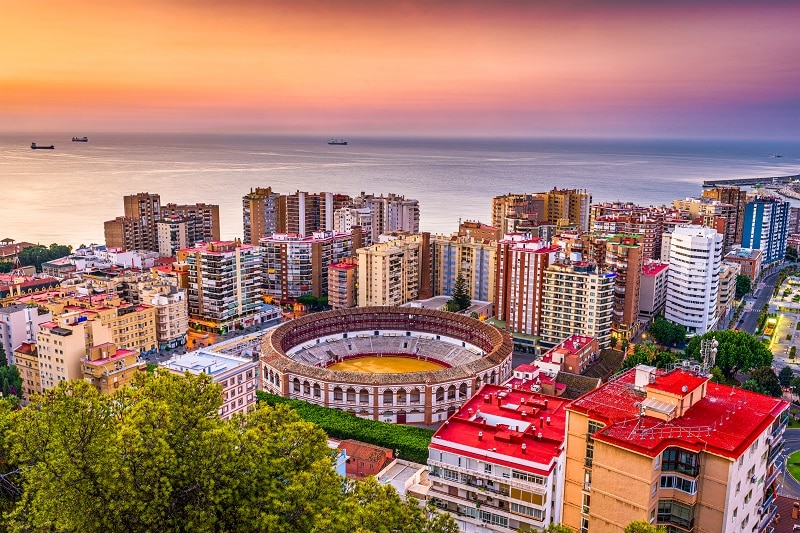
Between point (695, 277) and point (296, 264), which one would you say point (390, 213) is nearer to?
point (296, 264)

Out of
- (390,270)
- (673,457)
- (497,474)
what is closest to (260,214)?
(390,270)

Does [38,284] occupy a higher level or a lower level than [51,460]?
lower

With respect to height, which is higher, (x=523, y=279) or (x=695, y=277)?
(x=523, y=279)

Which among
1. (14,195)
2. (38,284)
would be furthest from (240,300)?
(14,195)

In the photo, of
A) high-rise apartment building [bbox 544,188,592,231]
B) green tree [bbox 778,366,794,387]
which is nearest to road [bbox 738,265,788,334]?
green tree [bbox 778,366,794,387]

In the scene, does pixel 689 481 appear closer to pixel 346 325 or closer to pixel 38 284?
pixel 346 325

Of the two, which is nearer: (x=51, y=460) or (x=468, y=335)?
(x=51, y=460)
